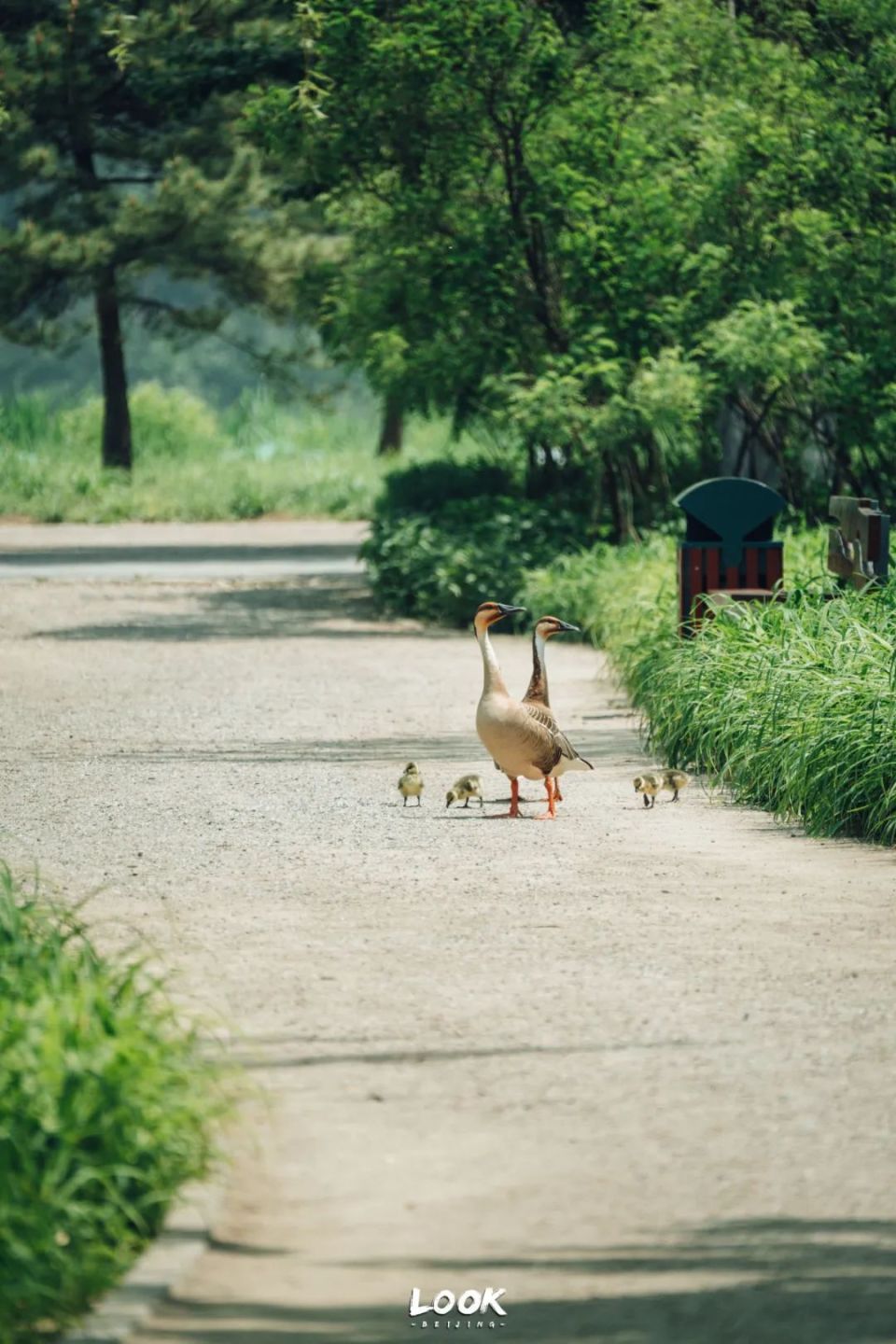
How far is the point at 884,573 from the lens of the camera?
13094 mm

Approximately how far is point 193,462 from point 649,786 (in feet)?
118

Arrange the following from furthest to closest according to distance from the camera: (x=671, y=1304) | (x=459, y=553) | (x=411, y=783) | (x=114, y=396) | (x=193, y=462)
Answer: (x=193, y=462) → (x=114, y=396) → (x=459, y=553) → (x=411, y=783) → (x=671, y=1304)

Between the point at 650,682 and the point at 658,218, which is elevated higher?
the point at 658,218

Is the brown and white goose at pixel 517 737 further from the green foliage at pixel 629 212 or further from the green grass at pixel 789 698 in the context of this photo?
the green foliage at pixel 629 212

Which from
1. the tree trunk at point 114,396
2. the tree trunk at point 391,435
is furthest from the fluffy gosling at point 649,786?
the tree trunk at point 391,435

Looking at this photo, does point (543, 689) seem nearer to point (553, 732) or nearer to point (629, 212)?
point (553, 732)

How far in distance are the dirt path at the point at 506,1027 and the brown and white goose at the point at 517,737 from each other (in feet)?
0.83

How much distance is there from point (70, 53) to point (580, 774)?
2909 cm

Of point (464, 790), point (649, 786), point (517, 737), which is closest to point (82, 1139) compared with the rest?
point (517, 737)

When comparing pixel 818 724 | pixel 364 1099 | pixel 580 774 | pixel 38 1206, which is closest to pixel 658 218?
pixel 580 774

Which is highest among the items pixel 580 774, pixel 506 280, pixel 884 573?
pixel 506 280

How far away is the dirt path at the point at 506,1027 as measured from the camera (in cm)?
435

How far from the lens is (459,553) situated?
67.6 feet

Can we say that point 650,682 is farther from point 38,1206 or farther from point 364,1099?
point 38,1206
